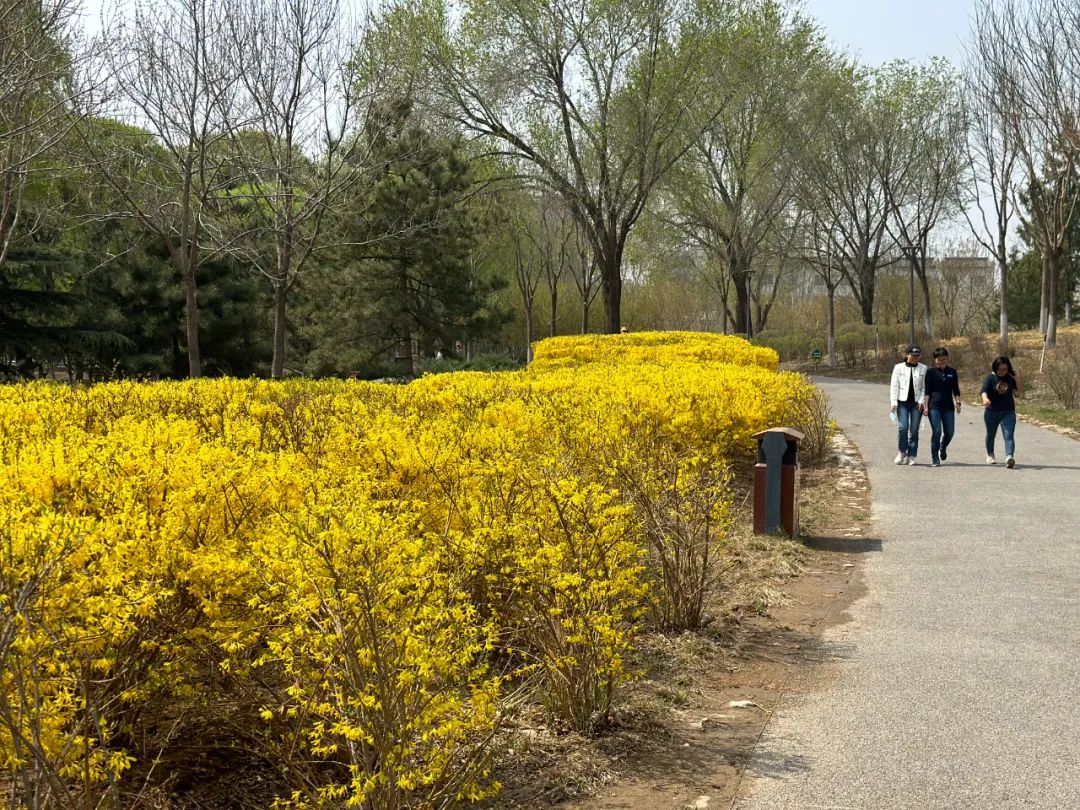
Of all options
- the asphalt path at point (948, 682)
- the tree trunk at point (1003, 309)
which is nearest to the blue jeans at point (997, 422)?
the asphalt path at point (948, 682)

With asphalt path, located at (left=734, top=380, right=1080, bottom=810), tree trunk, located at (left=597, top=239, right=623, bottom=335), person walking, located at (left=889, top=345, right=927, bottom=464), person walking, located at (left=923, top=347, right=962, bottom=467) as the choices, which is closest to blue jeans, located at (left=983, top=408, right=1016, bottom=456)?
person walking, located at (left=923, top=347, right=962, bottom=467)

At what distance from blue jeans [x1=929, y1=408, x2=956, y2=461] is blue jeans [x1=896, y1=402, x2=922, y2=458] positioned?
0.57 feet

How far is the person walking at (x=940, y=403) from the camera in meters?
11.6

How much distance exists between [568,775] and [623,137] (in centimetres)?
2353

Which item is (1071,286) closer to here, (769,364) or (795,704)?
(769,364)

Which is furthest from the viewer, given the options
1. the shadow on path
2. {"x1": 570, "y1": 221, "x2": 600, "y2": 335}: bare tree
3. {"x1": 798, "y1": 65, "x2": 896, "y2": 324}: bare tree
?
{"x1": 570, "y1": 221, "x2": 600, "y2": 335}: bare tree

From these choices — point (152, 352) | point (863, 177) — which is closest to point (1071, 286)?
point (863, 177)

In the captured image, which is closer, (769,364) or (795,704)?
(795,704)

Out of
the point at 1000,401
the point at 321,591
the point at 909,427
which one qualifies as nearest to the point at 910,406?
the point at 909,427

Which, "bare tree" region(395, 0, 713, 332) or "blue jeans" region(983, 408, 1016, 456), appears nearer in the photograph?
"blue jeans" region(983, 408, 1016, 456)

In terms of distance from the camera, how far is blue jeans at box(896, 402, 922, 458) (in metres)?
11.7

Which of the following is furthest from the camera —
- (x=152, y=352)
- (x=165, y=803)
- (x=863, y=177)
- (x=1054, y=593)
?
(x=863, y=177)

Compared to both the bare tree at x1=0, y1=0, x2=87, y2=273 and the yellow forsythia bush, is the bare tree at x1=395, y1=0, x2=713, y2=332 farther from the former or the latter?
the yellow forsythia bush

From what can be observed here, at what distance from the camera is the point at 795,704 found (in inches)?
167
